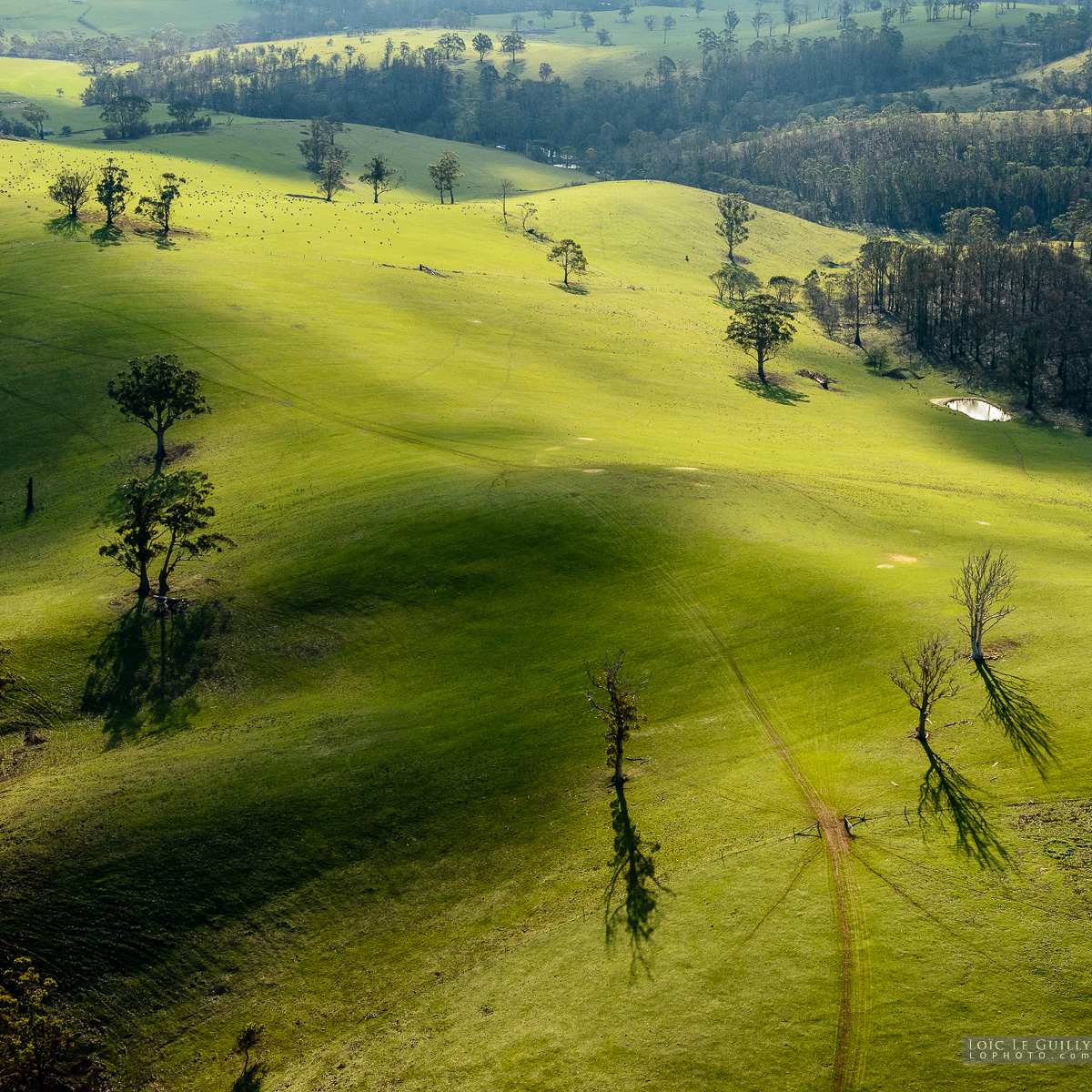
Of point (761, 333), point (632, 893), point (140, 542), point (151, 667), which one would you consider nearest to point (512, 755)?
point (632, 893)

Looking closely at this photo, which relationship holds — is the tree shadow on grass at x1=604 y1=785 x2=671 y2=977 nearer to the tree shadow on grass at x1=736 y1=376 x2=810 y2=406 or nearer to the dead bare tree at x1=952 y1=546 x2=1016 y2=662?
the dead bare tree at x1=952 y1=546 x2=1016 y2=662

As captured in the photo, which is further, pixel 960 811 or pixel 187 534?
pixel 187 534

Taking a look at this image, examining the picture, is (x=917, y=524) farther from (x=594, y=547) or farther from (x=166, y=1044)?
(x=166, y=1044)

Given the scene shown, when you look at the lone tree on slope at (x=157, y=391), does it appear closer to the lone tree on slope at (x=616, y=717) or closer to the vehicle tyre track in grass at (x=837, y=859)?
the vehicle tyre track in grass at (x=837, y=859)

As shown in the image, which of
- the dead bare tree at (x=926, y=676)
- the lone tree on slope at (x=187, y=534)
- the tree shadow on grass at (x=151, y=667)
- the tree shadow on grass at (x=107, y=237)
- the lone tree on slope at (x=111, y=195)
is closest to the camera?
the dead bare tree at (x=926, y=676)

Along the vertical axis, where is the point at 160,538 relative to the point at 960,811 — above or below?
above

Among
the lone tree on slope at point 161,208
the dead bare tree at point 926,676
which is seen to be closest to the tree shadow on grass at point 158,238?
the lone tree on slope at point 161,208

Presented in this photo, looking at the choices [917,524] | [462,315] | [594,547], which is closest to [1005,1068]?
[594,547]

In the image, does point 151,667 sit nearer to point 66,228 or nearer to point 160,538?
point 160,538
